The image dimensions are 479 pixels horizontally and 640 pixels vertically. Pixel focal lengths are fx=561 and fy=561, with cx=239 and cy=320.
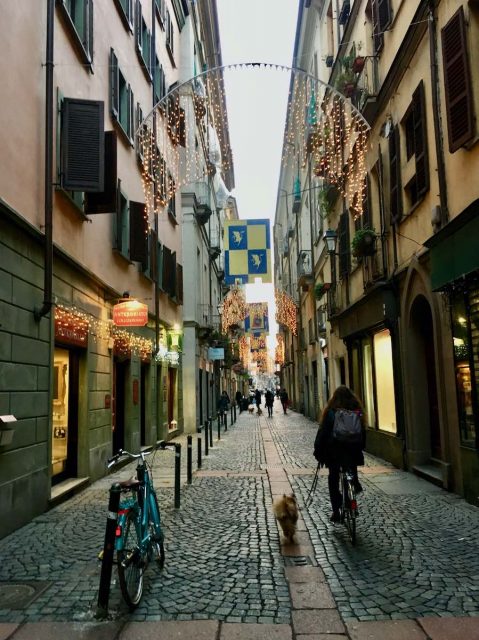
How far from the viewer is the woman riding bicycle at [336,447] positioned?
22.6ft

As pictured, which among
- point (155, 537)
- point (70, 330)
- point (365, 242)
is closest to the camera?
point (155, 537)

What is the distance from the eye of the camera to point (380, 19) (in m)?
Answer: 12.4

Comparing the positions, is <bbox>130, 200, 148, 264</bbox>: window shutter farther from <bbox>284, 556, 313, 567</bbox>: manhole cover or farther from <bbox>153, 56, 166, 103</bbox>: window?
<bbox>284, 556, 313, 567</bbox>: manhole cover

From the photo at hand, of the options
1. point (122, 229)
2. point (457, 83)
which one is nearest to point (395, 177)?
point (457, 83)

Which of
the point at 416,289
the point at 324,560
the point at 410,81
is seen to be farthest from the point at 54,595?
the point at 410,81

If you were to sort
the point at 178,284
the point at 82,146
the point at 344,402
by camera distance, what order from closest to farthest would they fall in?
1. the point at 344,402
2. the point at 82,146
3. the point at 178,284

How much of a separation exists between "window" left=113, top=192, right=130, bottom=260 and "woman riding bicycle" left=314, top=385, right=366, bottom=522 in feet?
25.4

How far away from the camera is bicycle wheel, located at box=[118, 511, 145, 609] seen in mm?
4406

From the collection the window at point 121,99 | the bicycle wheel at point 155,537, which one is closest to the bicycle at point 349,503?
the bicycle wheel at point 155,537

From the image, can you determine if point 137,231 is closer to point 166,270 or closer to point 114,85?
point 114,85

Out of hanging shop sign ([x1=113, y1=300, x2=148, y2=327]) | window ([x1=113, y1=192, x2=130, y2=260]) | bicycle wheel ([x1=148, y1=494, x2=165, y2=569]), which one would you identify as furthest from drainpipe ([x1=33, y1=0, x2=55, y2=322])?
window ([x1=113, y1=192, x2=130, y2=260])

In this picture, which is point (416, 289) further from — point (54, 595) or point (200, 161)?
point (200, 161)

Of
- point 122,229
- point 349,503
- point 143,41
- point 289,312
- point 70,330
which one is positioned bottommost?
point 349,503

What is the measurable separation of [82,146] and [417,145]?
608 centimetres
